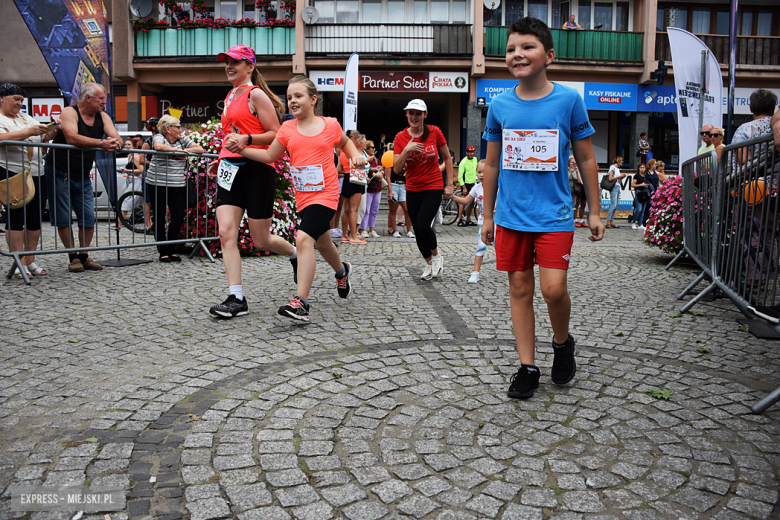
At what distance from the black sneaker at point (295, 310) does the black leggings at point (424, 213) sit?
238 cm

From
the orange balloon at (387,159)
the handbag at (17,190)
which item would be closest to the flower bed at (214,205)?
the handbag at (17,190)

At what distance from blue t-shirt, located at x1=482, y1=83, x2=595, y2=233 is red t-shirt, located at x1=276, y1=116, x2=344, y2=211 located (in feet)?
6.23

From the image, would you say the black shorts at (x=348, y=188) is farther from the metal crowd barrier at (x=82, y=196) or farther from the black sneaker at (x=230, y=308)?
the black sneaker at (x=230, y=308)

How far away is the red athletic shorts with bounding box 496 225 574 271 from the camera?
334cm

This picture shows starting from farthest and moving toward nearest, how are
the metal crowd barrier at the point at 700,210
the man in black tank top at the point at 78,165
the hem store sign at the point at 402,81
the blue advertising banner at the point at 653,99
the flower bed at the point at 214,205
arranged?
the blue advertising banner at the point at 653,99, the hem store sign at the point at 402,81, the flower bed at the point at 214,205, the man in black tank top at the point at 78,165, the metal crowd barrier at the point at 700,210

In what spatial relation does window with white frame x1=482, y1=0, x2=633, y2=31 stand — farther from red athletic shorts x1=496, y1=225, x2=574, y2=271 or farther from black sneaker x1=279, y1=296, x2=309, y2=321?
red athletic shorts x1=496, y1=225, x2=574, y2=271

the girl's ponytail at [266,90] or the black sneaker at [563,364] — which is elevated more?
the girl's ponytail at [266,90]

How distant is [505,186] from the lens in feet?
11.5

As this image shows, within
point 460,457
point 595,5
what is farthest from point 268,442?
point 595,5

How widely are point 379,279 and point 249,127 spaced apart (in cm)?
261

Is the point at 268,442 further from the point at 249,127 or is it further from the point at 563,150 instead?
the point at 249,127

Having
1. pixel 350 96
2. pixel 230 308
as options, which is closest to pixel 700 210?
pixel 230 308

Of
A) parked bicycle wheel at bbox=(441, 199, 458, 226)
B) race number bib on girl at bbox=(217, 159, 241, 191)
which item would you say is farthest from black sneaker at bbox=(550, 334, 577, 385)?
parked bicycle wheel at bbox=(441, 199, 458, 226)

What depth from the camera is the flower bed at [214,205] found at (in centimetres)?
877
